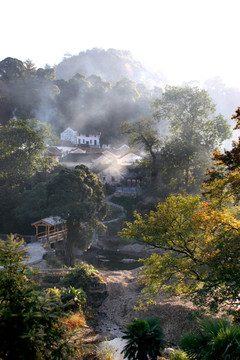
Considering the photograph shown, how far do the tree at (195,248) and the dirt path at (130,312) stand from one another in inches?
95.3

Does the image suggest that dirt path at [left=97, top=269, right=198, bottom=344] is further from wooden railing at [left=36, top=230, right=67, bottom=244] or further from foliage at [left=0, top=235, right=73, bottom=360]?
wooden railing at [left=36, top=230, right=67, bottom=244]

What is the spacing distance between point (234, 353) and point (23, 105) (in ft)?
246

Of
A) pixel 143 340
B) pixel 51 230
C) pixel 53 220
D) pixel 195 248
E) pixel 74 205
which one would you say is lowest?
pixel 143 340

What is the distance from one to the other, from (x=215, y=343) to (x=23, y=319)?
14.0 ft

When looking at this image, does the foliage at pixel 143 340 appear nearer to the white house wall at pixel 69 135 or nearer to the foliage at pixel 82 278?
the foliage at pixel 82 278

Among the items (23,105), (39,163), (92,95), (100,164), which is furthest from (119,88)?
(39,163)

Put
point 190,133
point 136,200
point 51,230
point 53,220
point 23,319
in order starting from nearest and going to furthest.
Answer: point 23,319
point 53,220
point 51,230
point 190,133
point 136,200

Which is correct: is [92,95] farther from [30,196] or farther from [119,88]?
[30,196]

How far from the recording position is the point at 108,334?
14.5 metres

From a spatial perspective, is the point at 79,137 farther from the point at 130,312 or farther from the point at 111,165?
the point at 130,312

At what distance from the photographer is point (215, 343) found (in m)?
6.86

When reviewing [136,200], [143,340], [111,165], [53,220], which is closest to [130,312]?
[143,340]

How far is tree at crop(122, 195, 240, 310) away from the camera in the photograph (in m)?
10.2

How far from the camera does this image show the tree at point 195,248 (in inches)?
400
